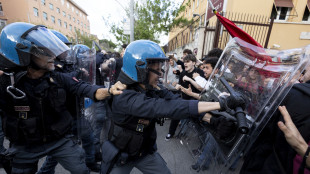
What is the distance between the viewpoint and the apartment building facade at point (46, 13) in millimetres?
26812

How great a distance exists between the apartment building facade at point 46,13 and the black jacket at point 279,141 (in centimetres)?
3434

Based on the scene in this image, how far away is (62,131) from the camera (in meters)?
1.62

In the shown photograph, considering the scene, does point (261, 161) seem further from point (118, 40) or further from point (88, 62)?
point (118, 40)

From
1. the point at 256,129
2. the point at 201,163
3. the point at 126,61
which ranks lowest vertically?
the point at 201,163

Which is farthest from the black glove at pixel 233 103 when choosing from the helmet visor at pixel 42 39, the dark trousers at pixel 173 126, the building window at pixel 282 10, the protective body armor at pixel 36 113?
the building window at pixel 282 10

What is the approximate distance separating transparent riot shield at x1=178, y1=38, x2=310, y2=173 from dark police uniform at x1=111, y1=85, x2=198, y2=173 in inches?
13.6

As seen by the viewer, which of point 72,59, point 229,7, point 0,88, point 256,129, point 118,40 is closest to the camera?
point 256,129

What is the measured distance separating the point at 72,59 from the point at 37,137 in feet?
5.42

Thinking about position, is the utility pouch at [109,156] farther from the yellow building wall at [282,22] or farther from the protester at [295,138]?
the yellow building wall at [282,22]

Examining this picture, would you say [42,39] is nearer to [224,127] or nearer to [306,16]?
[224,127]

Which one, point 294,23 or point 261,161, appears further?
point 294,23

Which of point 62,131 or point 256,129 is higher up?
point 256,129

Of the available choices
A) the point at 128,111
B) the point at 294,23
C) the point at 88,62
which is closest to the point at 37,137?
the point at 128,111

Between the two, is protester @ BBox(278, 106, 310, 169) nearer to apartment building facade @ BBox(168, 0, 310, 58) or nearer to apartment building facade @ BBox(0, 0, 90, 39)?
apartment building facade @ BBox(168, 0, 310, 58)
